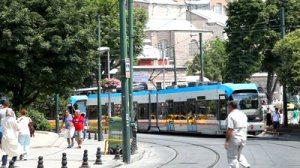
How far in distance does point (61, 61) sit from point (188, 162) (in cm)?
1014

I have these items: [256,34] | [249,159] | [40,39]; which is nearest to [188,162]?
[249,159]

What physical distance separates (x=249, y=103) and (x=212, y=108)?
2.27 meters

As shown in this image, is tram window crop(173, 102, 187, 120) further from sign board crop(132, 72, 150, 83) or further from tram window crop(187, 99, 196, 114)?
sign board crop(132, 72, 150, 83)

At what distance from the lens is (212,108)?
39250 mm

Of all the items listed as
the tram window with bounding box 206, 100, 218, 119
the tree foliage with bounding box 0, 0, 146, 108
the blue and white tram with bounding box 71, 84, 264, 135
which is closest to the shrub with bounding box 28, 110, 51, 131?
the blue and white tram with bounding box 71, 84, 264, 135

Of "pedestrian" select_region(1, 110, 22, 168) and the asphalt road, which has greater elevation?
"pedestrian" select_region(1, 110, 22, 168)

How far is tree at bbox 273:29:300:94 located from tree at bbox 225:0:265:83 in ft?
83.1

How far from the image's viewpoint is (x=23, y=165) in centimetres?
2045

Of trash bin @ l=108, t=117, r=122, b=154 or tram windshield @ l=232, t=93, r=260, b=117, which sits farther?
tram windshield @ l=232, t=93, r=260, b=117

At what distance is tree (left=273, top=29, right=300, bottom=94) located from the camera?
34.2m

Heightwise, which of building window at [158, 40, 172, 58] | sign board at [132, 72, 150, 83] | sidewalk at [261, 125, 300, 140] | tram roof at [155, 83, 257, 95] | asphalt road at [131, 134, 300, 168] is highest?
building window at [158, 40, 172, 58]

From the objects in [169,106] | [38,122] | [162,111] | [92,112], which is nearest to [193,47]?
[92,112]

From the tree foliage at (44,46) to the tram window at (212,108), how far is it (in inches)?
383

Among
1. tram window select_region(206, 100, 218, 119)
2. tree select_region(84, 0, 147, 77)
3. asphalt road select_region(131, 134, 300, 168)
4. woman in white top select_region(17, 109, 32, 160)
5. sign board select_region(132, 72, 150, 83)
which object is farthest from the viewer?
sign board select_region(132, 72, 150, 83)
